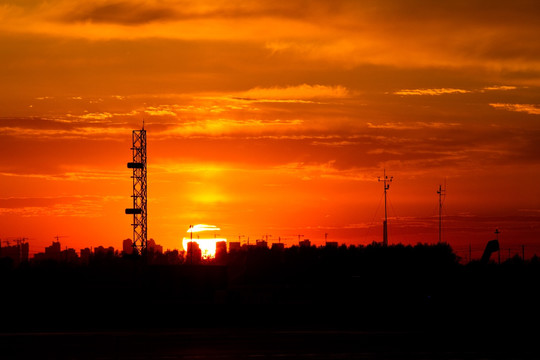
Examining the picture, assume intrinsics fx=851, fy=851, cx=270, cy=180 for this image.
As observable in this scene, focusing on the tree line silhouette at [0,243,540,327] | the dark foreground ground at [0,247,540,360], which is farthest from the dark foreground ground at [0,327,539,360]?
the tree line silhouette at [0,243,540,327]

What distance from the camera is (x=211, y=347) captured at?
129 feet

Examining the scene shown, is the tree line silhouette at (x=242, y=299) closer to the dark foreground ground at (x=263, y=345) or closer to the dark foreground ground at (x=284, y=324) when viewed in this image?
the dark foreground ground at (x=284, y=324)

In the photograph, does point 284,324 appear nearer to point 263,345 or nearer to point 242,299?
point 263,345

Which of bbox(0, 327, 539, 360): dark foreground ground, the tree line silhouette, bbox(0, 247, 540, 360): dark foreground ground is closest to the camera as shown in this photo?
bbox(0, 327, 539, 360): dark foreground ground

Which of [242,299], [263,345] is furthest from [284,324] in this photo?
[242,299]

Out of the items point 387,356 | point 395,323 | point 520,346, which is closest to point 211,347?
point 387,356

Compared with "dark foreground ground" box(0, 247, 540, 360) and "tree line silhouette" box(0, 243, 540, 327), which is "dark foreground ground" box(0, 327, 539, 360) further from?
"tree line silhouette" box(0, 243, 540, 327)

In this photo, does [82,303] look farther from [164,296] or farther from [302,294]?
[302,294]

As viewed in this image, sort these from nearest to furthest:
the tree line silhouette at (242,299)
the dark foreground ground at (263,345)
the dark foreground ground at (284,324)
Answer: the dark foreground ground at (263,345), the dark foreground ground at (284,324), the tree line silhouette at (242,299)

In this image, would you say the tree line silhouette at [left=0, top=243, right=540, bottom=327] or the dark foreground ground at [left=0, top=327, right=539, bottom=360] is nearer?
the dark foreground ground at [left=0, top=327, right=539, bottom=360]

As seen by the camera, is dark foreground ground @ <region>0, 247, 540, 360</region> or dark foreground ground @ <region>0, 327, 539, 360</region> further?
dark foreground ground @ <region>0, 247, 540, 360</region>

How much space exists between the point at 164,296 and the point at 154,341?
169 ft

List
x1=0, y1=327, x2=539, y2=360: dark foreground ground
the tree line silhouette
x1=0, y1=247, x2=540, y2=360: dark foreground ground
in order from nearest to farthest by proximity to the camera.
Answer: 1. x1=0, y1=327, x2=539, y2=360: dark foreground ground
2. x1=0, y1=247, x2=540, y2=360: dark foreground ground
3. the tree line silhouette

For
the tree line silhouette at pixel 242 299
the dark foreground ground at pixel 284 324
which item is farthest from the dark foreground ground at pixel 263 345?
the tree line silhouette at pixel 242 299
